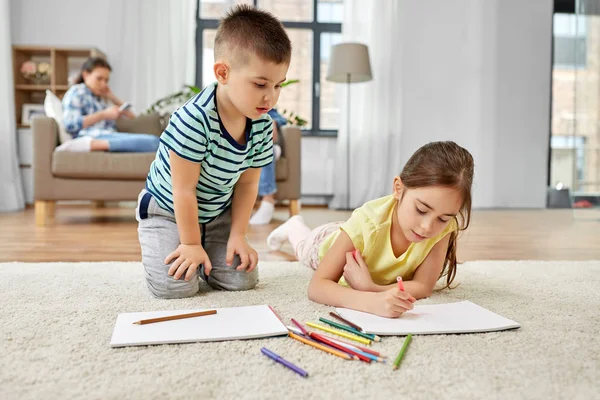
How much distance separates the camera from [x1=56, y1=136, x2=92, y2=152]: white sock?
2756mm

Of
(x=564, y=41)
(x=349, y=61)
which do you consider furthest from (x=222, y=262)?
(x=564, y=41)

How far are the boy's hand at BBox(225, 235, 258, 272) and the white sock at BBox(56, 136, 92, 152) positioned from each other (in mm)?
1827

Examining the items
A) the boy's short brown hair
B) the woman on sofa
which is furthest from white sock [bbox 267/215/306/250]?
the woman on sofa

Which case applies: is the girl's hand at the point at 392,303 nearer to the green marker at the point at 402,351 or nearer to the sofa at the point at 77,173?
the green marker at the point at 402,351

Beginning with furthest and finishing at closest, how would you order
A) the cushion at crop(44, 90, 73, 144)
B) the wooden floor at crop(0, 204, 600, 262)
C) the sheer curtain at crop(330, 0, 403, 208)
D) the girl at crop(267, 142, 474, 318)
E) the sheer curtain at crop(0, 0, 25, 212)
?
the sheer curtain at crop(330, 0, 403, 208), the sheer curtain at crop(0, 0, 25, 212), the cushion at crop(44, 90, 73, 144), the wooden floor at crop(0, 204, 600, 262), the girl at crop(267, 142, 474, 318)

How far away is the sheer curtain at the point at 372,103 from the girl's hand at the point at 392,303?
341 centimetres

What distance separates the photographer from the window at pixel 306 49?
15.1 ft

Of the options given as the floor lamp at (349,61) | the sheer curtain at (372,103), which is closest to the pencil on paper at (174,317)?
the floor lamp at (349,61)

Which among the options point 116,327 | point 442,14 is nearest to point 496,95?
point 442,14

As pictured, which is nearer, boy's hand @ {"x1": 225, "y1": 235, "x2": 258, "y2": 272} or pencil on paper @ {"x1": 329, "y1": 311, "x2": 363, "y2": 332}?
pencil on paper @ {"x1": 329, "y1": 311, "x2": 363, "y2": 332}

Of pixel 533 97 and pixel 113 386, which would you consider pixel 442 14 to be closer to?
pixel 533 97

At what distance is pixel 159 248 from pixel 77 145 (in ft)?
5.85

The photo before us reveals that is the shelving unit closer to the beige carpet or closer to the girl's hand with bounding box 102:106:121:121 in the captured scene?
the girl's hand with bounding box 102:106:121:121

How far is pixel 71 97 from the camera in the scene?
291 cm
